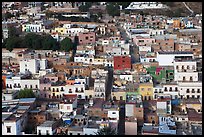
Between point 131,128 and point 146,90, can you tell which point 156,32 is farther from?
point 131,128

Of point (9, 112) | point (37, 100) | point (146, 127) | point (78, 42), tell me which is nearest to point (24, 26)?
point (78, 42)

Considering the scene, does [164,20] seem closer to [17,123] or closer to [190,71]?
[190,71]

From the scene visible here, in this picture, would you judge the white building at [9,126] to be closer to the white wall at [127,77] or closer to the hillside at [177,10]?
the white wall at [127,77]

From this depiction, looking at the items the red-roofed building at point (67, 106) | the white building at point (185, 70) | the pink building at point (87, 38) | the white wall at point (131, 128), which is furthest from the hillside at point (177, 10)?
the white wall at point (131, 128)

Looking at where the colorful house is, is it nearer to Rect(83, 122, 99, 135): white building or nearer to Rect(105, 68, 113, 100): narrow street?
Rect(105, 68, 113, 100): narrow street

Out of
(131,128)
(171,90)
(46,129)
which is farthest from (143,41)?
(46,129)
